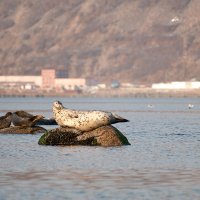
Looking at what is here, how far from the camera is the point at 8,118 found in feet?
215

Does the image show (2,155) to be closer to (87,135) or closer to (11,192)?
(87,135)

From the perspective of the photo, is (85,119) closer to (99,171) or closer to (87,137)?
(87,137)

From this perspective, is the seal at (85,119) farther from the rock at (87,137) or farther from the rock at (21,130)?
the rock at (21,130)

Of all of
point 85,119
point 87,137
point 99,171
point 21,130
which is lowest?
point 99,171

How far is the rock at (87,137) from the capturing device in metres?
50.0

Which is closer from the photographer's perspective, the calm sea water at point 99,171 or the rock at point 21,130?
the calm sea water at point 99,171

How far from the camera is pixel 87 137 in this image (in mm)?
50188

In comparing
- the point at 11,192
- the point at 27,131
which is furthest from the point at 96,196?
the point at 27,131

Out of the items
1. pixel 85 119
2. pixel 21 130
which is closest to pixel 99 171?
pixel 85 119

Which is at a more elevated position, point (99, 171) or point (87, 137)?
point (87, 137)

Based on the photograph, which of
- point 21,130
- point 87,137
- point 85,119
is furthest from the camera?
point 21,130

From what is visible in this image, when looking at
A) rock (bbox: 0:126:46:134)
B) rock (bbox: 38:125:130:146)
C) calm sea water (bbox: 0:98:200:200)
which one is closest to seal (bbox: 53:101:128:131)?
rock (bbox: 38:125:130:146)

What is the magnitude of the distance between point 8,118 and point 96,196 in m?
33.8

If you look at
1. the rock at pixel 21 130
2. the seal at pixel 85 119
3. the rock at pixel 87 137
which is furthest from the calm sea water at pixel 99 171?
the rock at pixel 21 130
